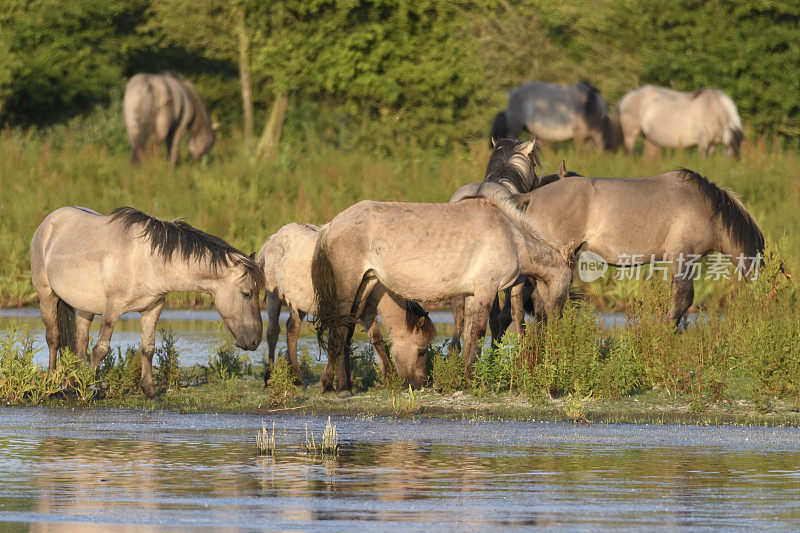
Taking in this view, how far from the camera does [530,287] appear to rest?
14289mm

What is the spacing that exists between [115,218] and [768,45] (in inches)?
976

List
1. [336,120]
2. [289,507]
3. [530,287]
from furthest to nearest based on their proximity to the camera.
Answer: [336,120], [530,287], [289,507]

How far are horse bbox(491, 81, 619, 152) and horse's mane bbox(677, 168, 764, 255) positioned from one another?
13.9 metres

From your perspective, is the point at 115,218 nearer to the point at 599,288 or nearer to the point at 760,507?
the point at 760,507

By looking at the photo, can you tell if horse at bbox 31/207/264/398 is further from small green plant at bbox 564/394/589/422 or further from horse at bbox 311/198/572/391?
small green plant at bbox 564/394/589/422

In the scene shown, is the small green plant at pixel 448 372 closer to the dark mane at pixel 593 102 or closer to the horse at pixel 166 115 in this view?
the horse at pixel 166 115

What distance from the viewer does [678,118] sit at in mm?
29656

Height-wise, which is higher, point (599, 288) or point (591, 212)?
point (591, 212)

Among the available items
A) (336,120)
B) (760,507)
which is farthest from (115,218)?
(336,120)

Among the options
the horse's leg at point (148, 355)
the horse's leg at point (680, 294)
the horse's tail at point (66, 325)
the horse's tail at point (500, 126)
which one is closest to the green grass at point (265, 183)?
the horse's tail at point (500, 126)

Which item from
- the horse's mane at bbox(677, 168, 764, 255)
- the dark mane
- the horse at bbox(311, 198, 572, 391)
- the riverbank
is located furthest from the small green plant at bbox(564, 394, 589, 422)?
the dark mane

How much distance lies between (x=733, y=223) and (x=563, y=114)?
1559cm

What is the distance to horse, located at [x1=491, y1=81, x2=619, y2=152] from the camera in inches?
1190

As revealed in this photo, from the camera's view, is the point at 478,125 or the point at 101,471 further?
the point at 478,125
